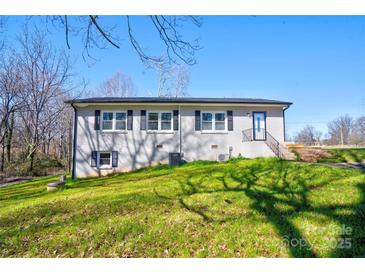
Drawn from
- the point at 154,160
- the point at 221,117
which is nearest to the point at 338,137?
the point at 221,117

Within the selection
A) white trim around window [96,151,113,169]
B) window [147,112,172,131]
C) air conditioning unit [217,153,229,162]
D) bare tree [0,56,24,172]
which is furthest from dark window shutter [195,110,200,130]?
bare tree [0,56,24,172]

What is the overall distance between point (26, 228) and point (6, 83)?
55.8ft

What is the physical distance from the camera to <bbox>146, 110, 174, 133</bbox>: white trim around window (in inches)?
467

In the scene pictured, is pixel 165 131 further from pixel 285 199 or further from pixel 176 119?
pixel 285 199

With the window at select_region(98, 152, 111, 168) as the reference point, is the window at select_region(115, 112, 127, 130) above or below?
above

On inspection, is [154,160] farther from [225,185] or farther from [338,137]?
[338,137]

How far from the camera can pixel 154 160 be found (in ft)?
38.4

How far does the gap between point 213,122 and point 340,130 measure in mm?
36831

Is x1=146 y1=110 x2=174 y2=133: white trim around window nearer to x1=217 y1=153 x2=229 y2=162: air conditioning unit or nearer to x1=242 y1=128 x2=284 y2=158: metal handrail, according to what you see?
x1=217 y1=153 x2=229 y2=162: air conditioning unit

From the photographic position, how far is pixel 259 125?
12.2m

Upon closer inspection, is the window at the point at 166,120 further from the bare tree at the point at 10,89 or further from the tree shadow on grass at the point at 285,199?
the bare tree at the point at 10,89

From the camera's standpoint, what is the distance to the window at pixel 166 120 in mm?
11938

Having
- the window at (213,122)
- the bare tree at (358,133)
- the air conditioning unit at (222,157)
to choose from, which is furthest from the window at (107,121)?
the bare tree at (358,133)

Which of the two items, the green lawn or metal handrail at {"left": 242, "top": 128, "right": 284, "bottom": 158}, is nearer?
the green lawn
